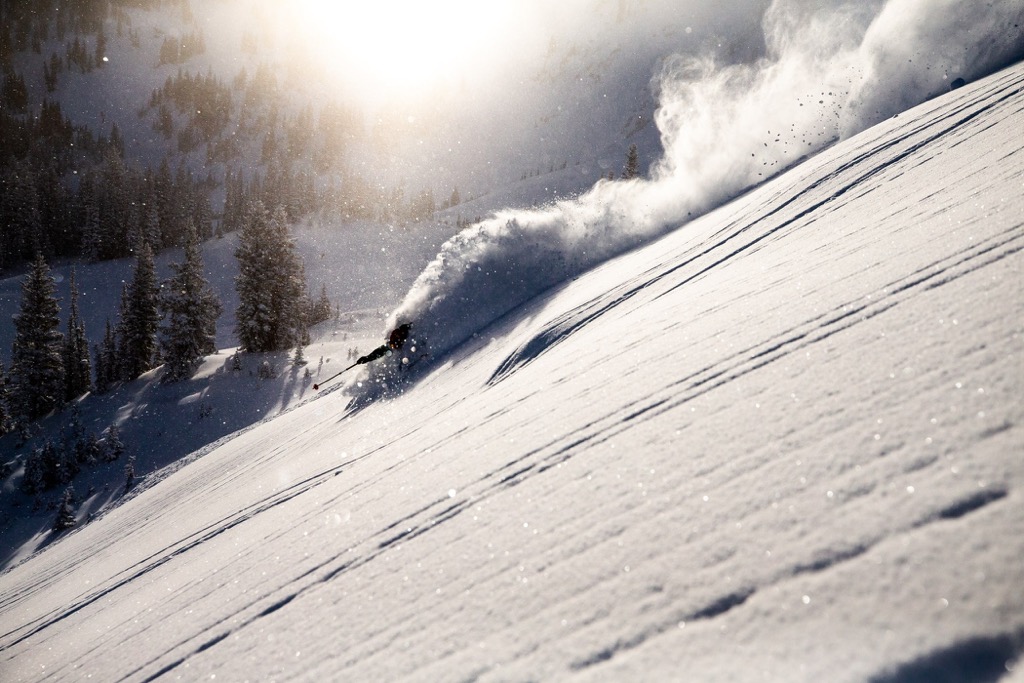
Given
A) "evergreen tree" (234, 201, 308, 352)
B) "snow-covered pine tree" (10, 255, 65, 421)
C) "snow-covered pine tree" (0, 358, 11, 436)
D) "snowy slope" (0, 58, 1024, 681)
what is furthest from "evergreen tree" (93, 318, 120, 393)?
"snowy slope" (0, 58, 1024, 681)

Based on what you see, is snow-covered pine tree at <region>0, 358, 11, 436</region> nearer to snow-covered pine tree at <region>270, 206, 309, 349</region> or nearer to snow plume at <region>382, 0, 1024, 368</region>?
snow-covered pine tree at <region>270, 206, 309, 349</region>

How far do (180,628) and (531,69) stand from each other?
20651cm

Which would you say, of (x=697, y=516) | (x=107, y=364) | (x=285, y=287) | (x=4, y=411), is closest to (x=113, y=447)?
(x=285, y=287)

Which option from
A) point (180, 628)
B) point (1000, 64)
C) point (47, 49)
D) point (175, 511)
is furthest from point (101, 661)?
point (47, 49)

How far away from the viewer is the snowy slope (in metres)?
1.33

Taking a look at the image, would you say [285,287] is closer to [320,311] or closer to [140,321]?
[140,321]

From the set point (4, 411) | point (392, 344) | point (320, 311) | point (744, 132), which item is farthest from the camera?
point (320, 311)

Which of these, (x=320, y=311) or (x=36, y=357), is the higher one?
(x=36, y=357)

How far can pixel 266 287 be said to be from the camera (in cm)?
3194

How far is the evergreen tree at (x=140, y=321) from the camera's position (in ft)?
116

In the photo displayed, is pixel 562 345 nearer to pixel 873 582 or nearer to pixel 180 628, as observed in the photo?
pixel 180 628

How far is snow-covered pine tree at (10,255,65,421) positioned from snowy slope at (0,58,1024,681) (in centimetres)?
3536

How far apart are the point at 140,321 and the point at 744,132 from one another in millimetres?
38972

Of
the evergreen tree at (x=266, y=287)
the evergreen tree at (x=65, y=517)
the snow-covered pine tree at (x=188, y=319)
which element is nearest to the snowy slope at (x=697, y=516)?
the evergreen tree at (x=65, y=517)
